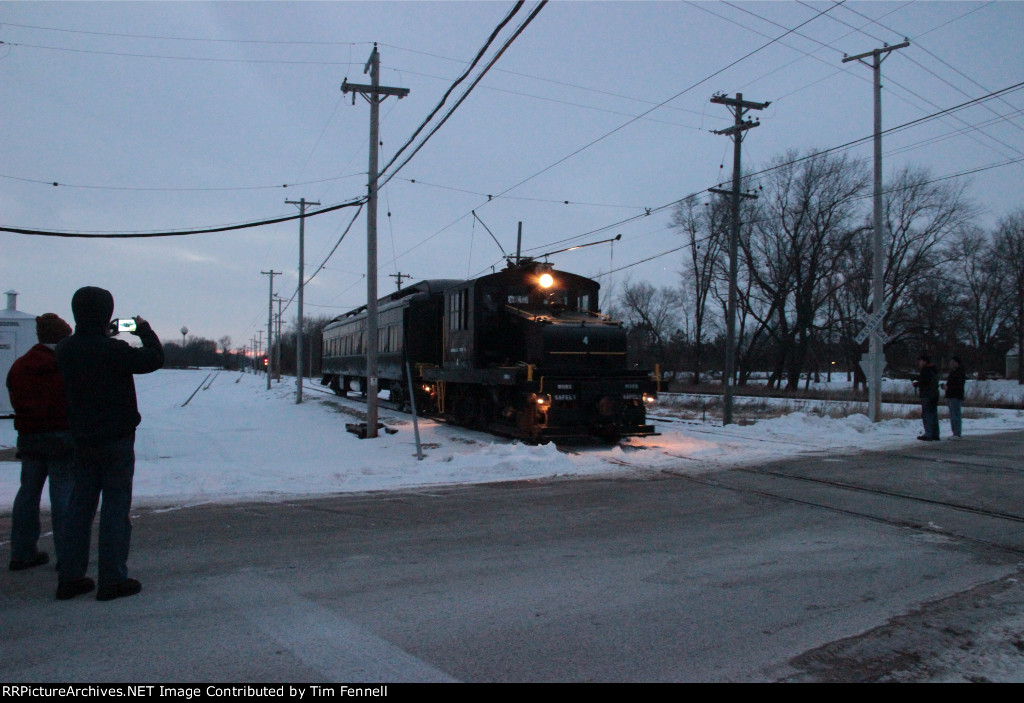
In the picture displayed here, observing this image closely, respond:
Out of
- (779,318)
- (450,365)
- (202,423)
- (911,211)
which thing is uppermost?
(911,211)

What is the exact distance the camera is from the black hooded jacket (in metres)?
4.42

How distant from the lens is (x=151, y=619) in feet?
13.5

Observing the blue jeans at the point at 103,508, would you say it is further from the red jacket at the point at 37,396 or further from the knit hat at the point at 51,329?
the knit hat at the point at 51,329

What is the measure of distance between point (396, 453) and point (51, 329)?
769 centimetres

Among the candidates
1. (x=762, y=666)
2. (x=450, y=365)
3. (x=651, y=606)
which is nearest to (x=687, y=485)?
(x=651, y=606)

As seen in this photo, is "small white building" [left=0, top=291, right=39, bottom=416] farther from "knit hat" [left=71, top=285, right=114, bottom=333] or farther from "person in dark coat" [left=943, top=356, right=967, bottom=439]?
"person in dark coat" [left=943, top=356, right=967, bottom=439]

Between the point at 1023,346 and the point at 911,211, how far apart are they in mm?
21266

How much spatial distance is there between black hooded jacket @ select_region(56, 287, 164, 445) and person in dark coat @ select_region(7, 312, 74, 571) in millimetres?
776

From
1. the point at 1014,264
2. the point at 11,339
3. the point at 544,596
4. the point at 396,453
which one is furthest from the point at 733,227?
the point at 1014,264

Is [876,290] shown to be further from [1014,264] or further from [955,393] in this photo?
[1014,264]

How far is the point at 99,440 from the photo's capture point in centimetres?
443

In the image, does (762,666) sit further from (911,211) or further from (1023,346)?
(1023,346)

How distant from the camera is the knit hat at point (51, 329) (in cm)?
534
